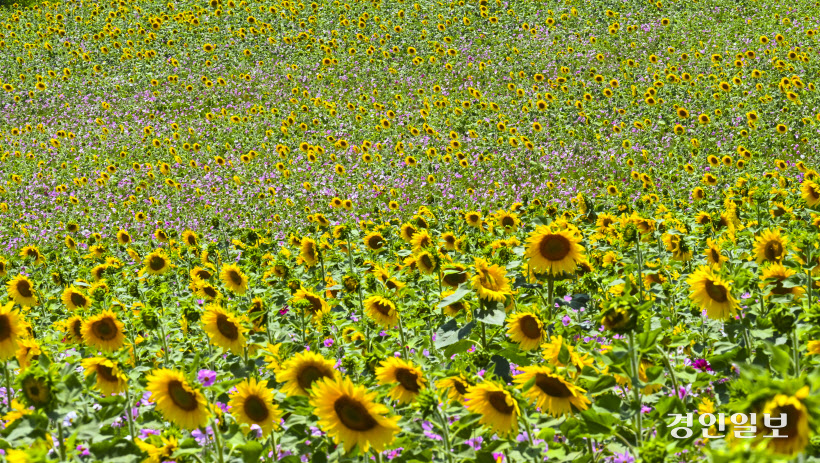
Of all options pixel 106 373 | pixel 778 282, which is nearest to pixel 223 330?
pixel 106 373

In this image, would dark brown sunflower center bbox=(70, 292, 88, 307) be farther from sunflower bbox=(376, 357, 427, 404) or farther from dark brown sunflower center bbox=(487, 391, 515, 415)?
dark brown sunflower center bbox=(487, 391, 515, 415)

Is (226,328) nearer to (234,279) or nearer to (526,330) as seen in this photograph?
(526,330)

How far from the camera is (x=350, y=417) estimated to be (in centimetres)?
240

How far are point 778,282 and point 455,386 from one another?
2039mm

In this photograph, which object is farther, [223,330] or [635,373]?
[223,330]

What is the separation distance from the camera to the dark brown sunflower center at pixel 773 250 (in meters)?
4.43

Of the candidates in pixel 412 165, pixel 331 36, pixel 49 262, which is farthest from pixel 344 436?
pixel 331 36

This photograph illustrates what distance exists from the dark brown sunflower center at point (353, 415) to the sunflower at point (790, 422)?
125 centimetres

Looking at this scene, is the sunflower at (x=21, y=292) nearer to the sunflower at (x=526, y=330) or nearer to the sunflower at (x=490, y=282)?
the sunflower at (x=490, y=282)

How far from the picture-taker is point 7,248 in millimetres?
12625

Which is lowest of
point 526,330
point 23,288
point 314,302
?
point 23,288

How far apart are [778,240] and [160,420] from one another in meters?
4.00

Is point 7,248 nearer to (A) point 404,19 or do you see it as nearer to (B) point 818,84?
(A) point 404,19

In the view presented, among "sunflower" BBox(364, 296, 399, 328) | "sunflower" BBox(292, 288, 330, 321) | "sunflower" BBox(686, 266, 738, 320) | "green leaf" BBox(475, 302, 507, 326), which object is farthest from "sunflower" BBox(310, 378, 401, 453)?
"sunflower" BBox(292, 288, 330, 321)
